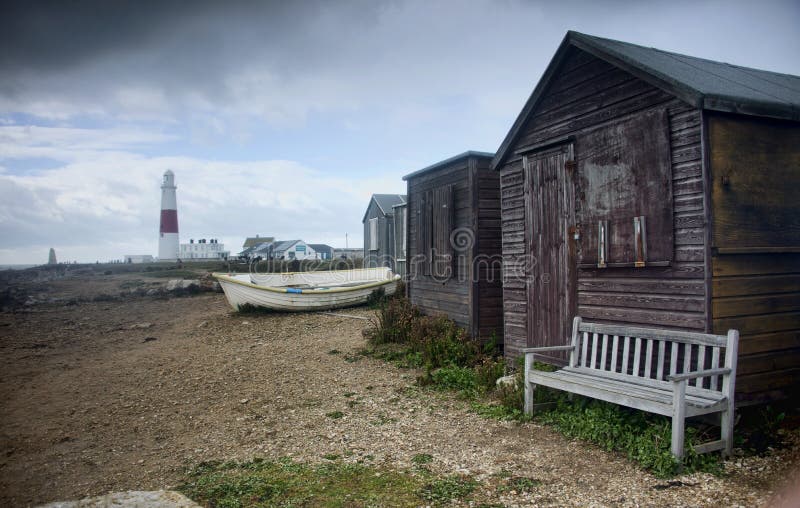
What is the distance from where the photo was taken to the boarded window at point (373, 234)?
1112 inches

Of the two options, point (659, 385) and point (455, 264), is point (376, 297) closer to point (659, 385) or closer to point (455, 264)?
point (455, 264)

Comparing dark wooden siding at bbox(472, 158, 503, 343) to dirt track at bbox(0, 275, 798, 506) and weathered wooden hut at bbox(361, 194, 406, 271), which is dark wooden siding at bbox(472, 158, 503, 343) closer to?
dirt track at bbox(0, 275, 798, 506)

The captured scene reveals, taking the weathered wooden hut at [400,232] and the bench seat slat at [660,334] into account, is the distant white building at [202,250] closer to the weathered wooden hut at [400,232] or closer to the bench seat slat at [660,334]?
the weathered wooden hut at [400,232]

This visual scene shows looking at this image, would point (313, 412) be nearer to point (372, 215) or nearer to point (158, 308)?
point (158, 308)

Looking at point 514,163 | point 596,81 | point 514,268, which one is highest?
point 596,81

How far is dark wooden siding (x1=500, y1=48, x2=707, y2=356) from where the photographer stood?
509 centimetres

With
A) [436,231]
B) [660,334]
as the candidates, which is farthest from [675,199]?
[436,231]

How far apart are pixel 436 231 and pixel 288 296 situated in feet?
22.5

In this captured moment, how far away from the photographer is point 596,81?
6441 millimetres

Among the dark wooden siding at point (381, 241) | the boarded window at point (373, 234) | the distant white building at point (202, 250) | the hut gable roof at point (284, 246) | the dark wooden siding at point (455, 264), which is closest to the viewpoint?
the dark wooden siding at point (455, 264)

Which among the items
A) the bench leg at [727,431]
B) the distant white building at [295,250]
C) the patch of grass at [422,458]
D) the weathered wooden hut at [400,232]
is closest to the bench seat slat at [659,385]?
the bench leg at [727,431]

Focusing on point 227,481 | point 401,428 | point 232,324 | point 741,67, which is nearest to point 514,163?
point 741,67

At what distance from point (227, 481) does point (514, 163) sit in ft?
20.1

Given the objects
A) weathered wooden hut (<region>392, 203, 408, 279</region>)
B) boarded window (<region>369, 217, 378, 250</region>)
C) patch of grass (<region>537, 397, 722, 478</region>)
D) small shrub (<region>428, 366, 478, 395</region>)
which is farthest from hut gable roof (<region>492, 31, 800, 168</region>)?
boarded window (<region>369, 217, 378, 250</region>)
